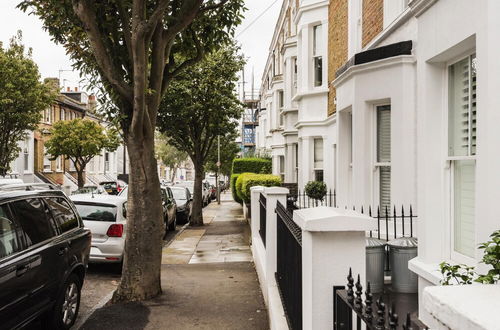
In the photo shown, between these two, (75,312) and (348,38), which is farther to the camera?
(348,38)

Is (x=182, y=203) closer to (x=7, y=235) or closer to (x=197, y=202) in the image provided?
(x=197, y=202)

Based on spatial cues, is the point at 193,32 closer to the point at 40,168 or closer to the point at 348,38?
the point at 348,38

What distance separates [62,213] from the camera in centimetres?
637

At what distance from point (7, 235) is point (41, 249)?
54cm

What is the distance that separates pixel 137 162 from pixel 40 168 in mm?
31437

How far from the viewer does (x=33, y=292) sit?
495 cm

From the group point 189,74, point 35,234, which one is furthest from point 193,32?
point 189,74

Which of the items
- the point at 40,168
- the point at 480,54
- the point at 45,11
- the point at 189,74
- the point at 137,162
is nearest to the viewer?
the point at 480,54

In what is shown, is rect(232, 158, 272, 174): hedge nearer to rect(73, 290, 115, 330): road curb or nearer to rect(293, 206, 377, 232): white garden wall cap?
rect(73, 290, 115, 330): road curb

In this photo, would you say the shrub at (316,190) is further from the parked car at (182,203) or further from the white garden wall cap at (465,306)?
the white garden wall cap at (465,306)

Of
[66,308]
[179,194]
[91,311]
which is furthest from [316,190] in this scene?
[66,308]

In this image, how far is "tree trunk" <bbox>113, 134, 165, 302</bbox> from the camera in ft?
23.4

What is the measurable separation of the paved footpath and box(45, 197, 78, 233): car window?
4.23ft

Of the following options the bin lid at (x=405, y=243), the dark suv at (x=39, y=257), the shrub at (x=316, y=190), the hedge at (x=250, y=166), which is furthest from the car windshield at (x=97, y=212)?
the hedge at (x=250, y=166)
